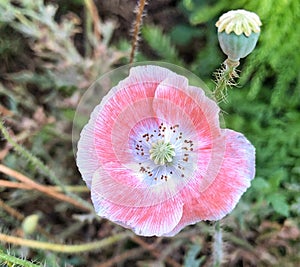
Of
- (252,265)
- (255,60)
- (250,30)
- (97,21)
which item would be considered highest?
(97,21)

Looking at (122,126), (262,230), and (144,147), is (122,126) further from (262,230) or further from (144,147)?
(262,230)

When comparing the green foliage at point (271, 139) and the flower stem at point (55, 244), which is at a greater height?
the green foliage at point (271, 139)

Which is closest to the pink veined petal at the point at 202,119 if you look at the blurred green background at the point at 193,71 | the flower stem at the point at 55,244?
the blurred green background at the point at 193,71

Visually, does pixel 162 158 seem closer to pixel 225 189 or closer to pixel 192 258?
pixel 225 189

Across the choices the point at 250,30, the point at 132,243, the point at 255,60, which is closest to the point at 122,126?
the point at 250,30

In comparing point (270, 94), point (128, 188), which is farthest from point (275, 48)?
point (128, 188)

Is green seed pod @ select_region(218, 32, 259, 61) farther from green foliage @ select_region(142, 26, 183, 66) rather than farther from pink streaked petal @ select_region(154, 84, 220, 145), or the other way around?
green foliage @ select_region(142, 26, 183, 66)

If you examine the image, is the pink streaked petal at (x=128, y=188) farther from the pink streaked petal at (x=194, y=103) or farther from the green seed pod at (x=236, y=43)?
the green seed pod at (x=236, y=43)

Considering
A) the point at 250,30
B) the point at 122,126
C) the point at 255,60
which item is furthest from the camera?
the point at 255,60
